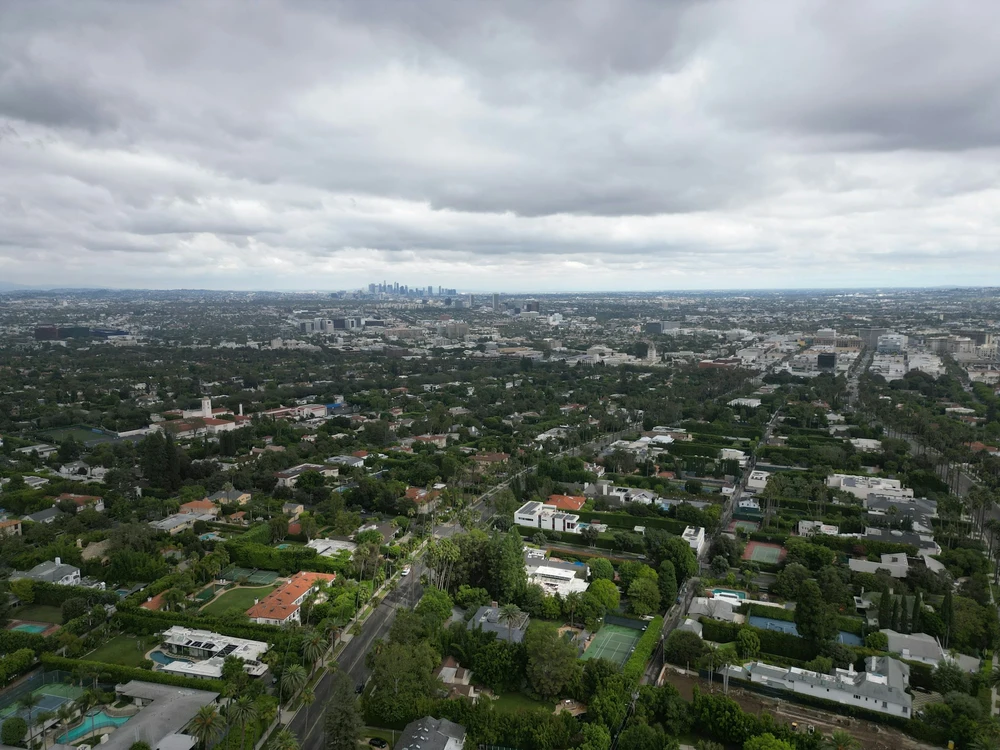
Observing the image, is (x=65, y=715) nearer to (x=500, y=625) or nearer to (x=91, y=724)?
(x=91, y=724)

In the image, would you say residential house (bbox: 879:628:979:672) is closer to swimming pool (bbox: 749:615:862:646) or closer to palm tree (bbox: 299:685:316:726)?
swimming pool (bbox: 749:615:862:646)

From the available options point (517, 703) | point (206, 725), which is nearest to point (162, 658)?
point (206, 725)

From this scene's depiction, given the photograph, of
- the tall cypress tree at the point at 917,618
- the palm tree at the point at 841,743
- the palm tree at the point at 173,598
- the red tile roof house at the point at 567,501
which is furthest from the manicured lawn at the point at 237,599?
the tall cypress tree at the point at 917,618

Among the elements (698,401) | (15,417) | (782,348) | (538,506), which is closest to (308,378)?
Answer: (15,417)

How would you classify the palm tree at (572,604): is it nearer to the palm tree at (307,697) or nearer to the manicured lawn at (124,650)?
the palm tree at (307,697)

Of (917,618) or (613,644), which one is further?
(613,644)

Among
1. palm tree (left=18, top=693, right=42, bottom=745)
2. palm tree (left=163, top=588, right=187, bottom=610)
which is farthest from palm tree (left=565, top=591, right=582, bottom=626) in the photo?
palm tree (left=18, top=693, right=42, bottom=745)

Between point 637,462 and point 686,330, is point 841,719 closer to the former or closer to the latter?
point 637,462
